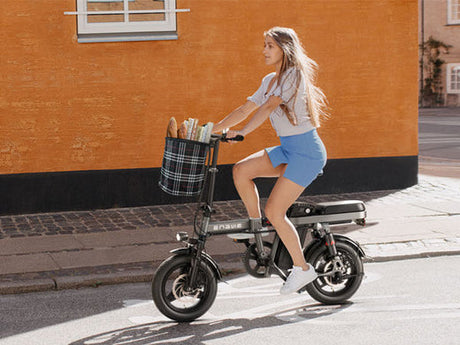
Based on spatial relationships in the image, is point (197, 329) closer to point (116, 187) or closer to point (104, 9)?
point (116, 187)

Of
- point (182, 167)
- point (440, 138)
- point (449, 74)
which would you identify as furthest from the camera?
point (449, 74)

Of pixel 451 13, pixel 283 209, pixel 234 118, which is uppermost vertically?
pixel 451 13

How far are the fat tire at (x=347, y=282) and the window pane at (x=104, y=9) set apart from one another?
5392 mm

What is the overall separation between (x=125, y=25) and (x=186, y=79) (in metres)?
0.99

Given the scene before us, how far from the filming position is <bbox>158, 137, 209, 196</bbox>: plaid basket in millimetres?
4801

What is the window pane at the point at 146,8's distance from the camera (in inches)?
393

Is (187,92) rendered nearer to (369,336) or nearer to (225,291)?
(225,291)

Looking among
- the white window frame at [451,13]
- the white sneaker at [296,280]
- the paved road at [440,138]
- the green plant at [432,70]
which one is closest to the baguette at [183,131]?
the white sneaker at [296,280]

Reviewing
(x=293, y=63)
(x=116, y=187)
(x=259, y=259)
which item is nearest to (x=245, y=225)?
(x=259, y=259)

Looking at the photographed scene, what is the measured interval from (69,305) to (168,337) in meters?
1.15

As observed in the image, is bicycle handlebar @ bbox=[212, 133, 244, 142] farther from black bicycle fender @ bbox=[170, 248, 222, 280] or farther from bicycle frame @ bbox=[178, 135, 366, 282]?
black bicycle fender @ bbox=[170, 248, 222, 280]

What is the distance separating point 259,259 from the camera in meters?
5.36

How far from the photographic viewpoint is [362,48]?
35.4 feet

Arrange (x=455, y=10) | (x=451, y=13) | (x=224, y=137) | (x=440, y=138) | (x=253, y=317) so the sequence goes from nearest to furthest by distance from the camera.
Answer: (x=224, y=137) < (x=253, y=317) < (x=440, y=138) < (x=451, y=13) < (x=455, y=10)
